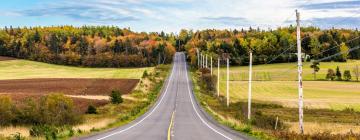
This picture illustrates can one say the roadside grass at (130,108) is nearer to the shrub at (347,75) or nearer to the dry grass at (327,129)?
the dry grass at (327,129)

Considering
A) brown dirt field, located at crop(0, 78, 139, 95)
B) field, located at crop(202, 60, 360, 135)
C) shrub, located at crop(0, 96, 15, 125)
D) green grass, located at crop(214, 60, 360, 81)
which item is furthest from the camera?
green grass, located at crop(214, 60, 360, 81)

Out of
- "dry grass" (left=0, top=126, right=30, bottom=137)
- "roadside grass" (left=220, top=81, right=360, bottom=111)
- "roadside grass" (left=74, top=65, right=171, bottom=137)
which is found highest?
"dry grass" (left=0, top=126, right=30, bottom=137)

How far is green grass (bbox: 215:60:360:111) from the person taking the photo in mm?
84375

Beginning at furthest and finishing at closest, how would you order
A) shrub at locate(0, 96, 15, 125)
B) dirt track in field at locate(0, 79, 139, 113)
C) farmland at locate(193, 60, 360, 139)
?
1. dirt track in field at locate(0, 79, 139, 113)
2. farmland at locate(193, 60, 360, 139)
3. shrub at locate(0, 96, 15, 125)

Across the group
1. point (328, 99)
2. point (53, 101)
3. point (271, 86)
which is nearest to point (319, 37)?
point (271, 86)

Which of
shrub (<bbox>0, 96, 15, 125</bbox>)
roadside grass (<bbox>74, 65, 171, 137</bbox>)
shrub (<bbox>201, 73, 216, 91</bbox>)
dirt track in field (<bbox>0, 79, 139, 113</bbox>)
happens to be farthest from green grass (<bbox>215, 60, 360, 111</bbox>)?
shrub (<bbox>0, 96, 15, 125</bbox>)

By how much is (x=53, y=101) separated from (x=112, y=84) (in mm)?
59729

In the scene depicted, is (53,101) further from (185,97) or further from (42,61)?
(42,61)

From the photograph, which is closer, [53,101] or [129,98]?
[53,101]

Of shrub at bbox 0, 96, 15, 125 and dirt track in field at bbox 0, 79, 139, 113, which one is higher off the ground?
shrub at bbox 0, 96, 15, 125

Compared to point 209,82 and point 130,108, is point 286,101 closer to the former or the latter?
point 209,82

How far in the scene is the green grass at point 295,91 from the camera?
84375mm

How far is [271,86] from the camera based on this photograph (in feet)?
Answer: 384

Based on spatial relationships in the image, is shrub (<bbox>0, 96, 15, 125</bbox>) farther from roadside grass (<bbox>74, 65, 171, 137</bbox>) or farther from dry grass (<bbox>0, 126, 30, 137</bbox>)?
roadside grass (<bbox>74, 65, 171, 137</bbox>)
